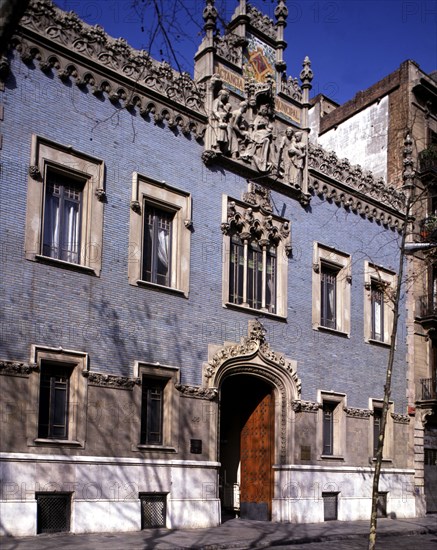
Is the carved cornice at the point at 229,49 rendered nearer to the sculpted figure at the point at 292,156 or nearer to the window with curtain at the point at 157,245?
the sculpted figure at the point at 292,156

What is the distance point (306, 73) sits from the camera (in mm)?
25078

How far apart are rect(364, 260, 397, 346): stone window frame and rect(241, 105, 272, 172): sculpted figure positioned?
5.84 meters

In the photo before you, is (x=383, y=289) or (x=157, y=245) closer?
(x=157, y=245)

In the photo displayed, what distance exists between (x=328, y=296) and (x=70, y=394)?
35.5 ft

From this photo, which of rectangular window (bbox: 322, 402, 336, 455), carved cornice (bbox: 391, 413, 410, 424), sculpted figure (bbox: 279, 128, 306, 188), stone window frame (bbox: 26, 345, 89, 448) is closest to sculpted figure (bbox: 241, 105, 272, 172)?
sculpted figure (bbox: 279, 128, 306, 188)

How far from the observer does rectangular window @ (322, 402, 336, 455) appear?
23.8 m

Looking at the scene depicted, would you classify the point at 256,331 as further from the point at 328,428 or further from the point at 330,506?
the point at 330,506

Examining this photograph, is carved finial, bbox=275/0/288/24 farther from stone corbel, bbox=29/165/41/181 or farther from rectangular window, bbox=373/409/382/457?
rectangular window, bbox=373/409/382/457

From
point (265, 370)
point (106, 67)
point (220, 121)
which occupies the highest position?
point (106, 67)

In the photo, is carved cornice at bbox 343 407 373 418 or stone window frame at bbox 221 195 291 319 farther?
carved cornice at bbox 343 407 373 418

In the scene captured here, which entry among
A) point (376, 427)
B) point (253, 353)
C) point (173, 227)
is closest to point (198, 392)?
point (253, 353)

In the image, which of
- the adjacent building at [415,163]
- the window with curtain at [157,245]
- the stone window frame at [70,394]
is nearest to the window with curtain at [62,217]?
the window with curtain at [157,245]

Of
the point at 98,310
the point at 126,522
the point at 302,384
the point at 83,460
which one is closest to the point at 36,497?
the point at 83,460

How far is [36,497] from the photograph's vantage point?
1586 cm
